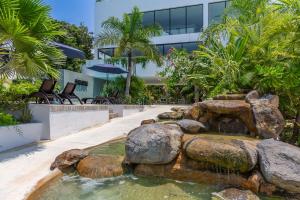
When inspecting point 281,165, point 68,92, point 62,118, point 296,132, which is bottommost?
point 281,165

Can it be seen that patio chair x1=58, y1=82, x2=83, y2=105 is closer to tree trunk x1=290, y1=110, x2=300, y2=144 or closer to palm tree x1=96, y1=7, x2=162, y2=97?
palm tree x1=96, y1=7, x2=162, y2=97

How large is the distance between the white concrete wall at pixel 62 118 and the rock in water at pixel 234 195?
225 inches

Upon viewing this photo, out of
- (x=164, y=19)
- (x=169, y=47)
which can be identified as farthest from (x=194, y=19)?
(x=169, y=47)

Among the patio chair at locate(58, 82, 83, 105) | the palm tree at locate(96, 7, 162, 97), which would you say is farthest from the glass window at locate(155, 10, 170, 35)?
the patio chair at locate(58, 82, 83, 105)

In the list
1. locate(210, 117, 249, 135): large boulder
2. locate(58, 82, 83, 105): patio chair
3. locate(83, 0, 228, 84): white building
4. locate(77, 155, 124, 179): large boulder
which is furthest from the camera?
locate(83, 0, 228, 84): white building

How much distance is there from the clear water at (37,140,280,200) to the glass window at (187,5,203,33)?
902 inches

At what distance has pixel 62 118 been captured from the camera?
9.50 meters

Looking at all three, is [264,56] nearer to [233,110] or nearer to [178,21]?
[233,110]

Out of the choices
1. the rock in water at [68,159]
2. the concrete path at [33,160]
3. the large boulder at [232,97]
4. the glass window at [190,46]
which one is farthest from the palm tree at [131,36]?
the rock in water at [68,159]

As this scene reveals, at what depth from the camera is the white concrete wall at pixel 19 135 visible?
24.6 feet

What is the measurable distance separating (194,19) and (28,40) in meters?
24.1

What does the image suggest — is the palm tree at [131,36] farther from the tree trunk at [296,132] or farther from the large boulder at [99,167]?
the large boulder at [99,167]

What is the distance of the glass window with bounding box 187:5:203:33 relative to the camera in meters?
27.1

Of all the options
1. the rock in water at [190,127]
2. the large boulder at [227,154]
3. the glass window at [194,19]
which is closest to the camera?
the large boulder at [227,154]
